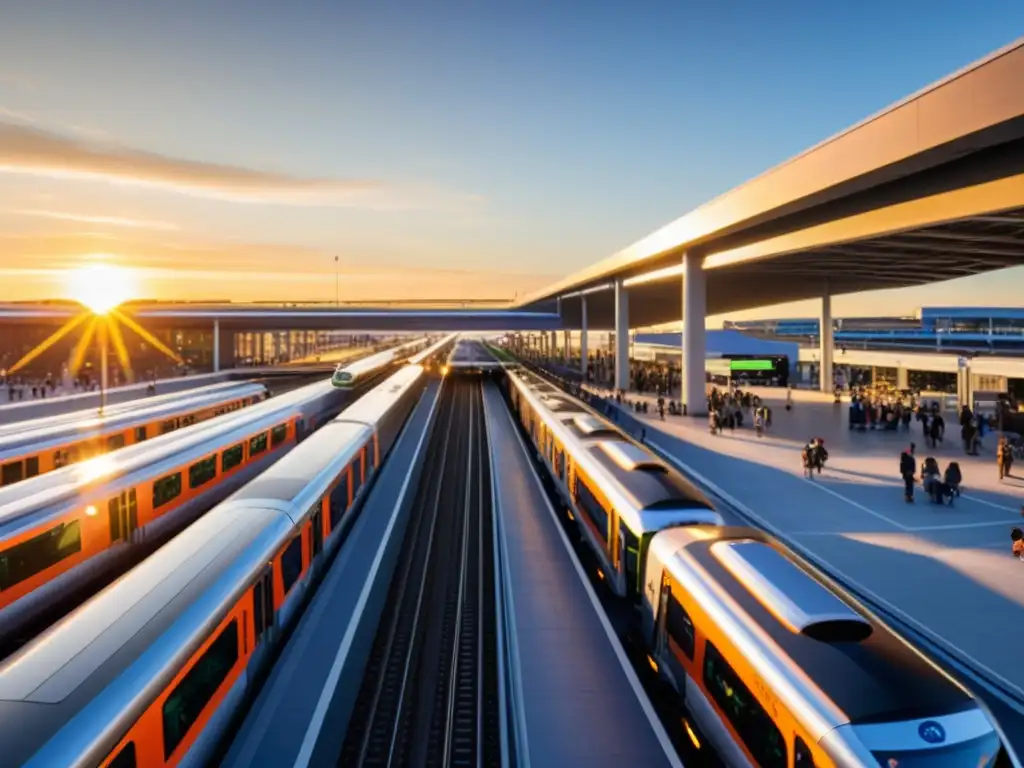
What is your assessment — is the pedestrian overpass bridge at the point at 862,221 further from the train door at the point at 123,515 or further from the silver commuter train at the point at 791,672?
the train door at the point at 123,515

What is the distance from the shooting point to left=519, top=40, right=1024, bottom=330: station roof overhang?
53.8 feet

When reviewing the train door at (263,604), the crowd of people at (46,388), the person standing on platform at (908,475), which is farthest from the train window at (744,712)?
the crowd of people at (46,388)

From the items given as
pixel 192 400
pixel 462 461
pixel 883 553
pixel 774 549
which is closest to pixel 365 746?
pixel 774 549

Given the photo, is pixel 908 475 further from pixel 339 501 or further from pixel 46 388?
pixel 46 388

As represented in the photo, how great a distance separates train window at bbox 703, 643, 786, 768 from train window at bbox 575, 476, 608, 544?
5.36 m

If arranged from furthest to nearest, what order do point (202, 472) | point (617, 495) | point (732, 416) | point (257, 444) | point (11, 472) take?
point (732, 416)
point (257, 444)
point (202, 472)
point (11, 472)
point (617, 495)

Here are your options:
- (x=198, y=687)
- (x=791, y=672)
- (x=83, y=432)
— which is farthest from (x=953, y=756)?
(x=83, y=432)

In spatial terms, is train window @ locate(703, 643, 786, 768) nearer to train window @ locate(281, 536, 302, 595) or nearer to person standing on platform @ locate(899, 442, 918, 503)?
train window @ locate(281, 536, 302, 595)

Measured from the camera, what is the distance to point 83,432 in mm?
19859

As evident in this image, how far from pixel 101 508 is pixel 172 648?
24.7 feet

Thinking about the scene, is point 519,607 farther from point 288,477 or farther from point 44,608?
point 44,608

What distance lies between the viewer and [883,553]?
1511 centimetres

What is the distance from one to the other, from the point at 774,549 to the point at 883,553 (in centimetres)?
784

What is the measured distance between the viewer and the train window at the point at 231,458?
61.5 feet
